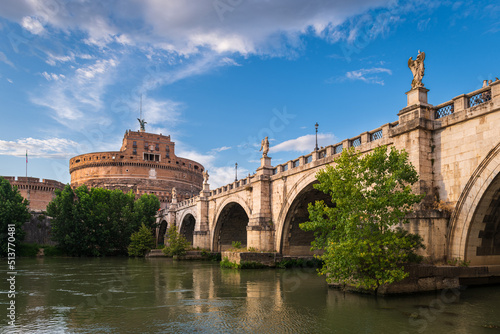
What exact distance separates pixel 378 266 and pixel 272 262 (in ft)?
47.4

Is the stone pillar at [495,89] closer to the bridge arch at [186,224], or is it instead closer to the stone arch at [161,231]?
the bridge arch at [186,224]

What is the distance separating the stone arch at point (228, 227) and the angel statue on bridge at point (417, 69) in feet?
83.6

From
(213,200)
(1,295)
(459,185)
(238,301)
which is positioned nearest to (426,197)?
(459,185)

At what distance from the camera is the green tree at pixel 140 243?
47.8 meters

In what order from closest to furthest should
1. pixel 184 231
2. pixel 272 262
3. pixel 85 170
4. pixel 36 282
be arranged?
pixel 36 282
pixel 272 262
pixel 184 231
pixel 85 170

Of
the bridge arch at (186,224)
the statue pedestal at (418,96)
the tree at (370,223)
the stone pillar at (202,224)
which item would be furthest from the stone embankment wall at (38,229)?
the statue pedestal at (418,96)

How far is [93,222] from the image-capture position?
49625 millimetres

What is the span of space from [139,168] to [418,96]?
78271 mm

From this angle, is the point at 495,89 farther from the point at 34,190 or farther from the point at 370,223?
the point at 34,190

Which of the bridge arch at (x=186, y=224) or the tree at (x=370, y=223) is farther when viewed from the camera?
the bridge arch at (x=186, y=224)

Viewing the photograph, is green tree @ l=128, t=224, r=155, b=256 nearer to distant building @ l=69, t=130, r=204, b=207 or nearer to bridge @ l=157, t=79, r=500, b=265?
bridge @ l=157, t=79, r=500, b=265

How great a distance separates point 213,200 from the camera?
42594mm

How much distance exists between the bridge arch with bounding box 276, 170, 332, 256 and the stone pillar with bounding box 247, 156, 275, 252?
859 mm

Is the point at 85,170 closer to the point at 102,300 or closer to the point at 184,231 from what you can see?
the point at 184,231
